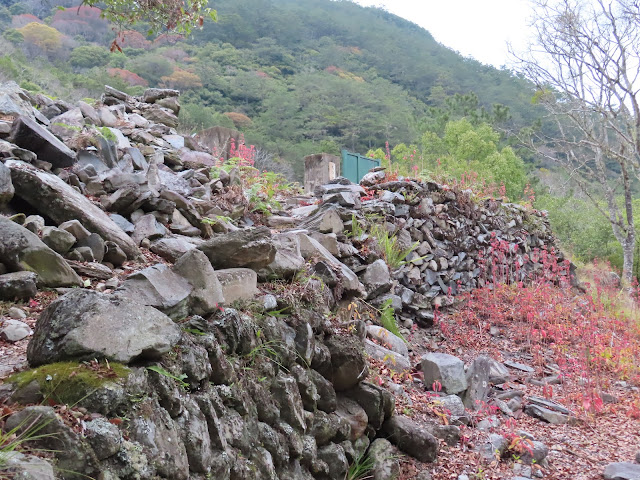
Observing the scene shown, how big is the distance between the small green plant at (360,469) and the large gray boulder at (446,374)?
1.52 meters

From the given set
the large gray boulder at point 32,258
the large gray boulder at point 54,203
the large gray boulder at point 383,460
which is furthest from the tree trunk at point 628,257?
the large gray boulder at point 32,258

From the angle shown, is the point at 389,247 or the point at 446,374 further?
the point at 389,247

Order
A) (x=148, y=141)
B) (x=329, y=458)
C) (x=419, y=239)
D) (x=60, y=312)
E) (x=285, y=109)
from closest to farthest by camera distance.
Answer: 1. (x=60, y=312)
2. (x=329, y=458)
3. (x=148, y=141)
4. (x=419, y=239)
5. (x=285, y=109)

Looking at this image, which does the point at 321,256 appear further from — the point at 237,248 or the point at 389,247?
the point at 389,247

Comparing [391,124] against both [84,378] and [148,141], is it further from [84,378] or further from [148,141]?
[84,378]

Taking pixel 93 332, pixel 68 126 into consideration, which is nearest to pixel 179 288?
pixel 93 332

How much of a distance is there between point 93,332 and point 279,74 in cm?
3835

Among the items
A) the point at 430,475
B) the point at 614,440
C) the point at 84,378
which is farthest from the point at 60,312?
the point at 614,440

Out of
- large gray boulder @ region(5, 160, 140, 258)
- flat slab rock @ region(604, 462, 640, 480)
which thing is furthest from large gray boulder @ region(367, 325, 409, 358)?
large gray boulder @ region(5, 160, 140, 258)

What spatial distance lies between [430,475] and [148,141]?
15.5 ft

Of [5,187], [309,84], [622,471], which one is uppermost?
[309,84]

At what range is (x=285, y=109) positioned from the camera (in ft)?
99.7

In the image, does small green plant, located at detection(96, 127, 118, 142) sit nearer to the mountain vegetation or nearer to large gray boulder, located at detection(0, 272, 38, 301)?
large gray boulder, located at detection(0, 272, 38, 301)

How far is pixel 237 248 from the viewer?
296 centimetres
